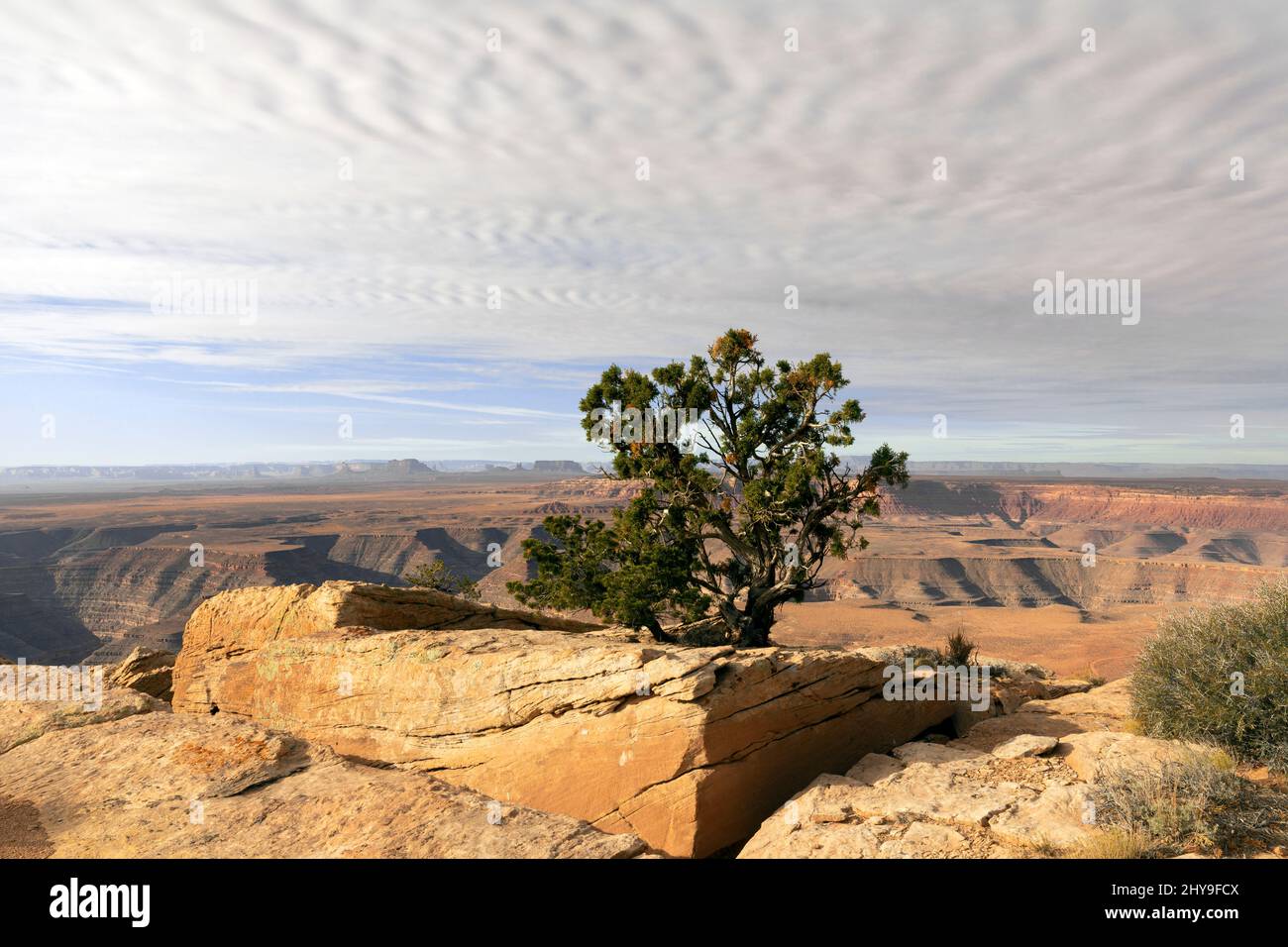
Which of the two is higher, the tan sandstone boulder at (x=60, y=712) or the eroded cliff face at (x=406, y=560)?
the tan sandstone boulder at (x=60, y=712)

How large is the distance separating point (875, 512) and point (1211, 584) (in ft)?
350

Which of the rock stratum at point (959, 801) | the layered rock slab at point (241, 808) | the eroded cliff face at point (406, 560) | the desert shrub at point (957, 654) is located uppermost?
the layered rock slab at point (241, 808)

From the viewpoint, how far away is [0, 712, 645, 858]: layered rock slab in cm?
633

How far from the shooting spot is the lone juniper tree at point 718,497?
1661 cm

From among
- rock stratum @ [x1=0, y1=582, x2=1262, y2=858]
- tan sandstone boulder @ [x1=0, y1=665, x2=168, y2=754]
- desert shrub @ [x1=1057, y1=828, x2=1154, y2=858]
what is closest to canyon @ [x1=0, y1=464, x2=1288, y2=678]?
rock stratum @ [x1=0, y1=582, x2=1262, y2=858]

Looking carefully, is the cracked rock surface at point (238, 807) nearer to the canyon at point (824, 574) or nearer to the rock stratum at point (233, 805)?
the rock stratum at point (233, 805)

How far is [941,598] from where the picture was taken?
104438mm

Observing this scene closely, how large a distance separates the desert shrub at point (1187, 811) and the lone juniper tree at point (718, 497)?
9486mm

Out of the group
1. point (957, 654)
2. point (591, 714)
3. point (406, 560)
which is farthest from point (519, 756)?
point (406, 560)

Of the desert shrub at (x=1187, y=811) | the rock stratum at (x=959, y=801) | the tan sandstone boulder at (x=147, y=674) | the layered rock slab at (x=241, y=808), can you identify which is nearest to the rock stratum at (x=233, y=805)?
the layered rock slab at (x=241, y=808)

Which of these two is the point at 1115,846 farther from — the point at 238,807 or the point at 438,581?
the point at 438,581

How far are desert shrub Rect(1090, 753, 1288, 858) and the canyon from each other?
30.4 m

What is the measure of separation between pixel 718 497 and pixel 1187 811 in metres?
12.2
